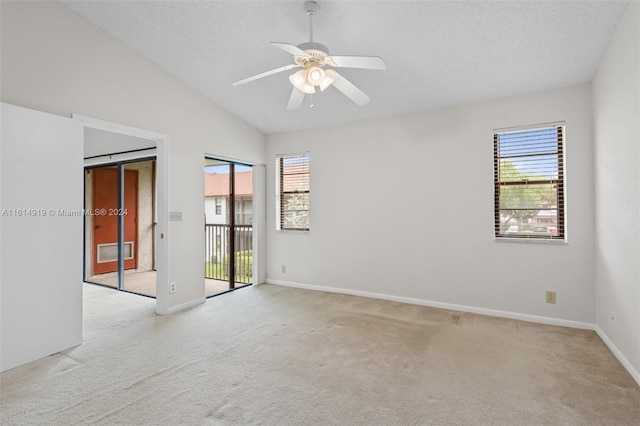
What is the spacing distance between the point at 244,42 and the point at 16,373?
3.30 m

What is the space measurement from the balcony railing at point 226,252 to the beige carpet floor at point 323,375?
208 centimetres

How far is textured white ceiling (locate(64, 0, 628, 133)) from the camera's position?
2.56 meters

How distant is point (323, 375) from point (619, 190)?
2.76 meters

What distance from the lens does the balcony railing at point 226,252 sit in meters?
5.76

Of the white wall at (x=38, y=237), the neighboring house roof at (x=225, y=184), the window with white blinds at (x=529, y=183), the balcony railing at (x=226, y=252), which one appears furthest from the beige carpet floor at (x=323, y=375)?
the neighboring house roof at (x=225, y=184)

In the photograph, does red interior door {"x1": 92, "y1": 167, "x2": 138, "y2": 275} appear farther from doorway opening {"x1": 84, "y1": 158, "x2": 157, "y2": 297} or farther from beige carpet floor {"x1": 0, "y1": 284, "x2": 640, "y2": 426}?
beige carpet floor {"x1": 0, "y1": 284, "x2": 640, "y2": 426}


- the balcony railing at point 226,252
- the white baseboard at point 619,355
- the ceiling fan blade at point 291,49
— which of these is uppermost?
the ceiling fan blade at point 291,49

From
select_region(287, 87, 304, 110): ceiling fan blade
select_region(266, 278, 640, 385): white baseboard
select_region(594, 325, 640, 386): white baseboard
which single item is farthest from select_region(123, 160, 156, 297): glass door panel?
select_region(594, 325, 640, 386): white baseboard

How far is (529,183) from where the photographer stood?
3674 millimetres

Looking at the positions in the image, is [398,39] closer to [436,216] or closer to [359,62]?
[359,62]

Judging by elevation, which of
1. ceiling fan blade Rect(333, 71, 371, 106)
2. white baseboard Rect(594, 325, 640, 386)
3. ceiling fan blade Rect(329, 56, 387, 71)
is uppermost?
ceiling fan blade Rect(329, 56, 387, 71)

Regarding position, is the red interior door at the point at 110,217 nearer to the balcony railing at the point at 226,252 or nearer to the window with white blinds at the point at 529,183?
the balcony railing at the point at 226,252

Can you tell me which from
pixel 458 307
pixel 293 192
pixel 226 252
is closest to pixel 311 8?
pixel 293 192

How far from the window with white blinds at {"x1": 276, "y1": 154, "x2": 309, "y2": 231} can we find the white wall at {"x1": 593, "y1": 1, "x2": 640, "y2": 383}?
352 cm
